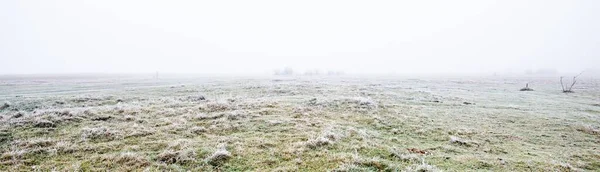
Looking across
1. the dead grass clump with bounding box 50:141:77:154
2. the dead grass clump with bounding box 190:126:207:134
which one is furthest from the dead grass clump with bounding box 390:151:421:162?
the dead grass clump with bounding box 50:141:77:154

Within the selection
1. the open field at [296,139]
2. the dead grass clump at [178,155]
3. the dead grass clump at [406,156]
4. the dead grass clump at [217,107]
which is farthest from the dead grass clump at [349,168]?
the dead grass clump at [217,107]

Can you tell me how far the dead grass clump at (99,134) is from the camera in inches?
517

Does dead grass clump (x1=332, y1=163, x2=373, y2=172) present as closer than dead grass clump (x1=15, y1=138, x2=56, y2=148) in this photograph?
Yes

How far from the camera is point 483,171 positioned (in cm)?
988

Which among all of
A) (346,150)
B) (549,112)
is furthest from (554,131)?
(346,150)

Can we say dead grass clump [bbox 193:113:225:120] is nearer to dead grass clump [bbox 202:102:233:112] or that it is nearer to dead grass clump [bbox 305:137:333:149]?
dead grass clump [bbox 202:102:233:112]

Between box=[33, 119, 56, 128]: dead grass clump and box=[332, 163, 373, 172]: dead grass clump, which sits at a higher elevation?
box=[33, 119, 56, 128]: dead grass clump

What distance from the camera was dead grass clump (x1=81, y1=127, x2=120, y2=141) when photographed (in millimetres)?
13125

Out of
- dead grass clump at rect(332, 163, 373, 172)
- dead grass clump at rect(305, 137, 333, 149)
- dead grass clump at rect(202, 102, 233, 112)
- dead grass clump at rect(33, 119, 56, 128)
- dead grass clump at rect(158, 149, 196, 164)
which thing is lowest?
dead grass clump at rect(332, 163, 373, 172)

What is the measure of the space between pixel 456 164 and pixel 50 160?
13.4 meters

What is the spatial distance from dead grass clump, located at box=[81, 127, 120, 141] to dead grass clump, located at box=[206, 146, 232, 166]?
205 inches

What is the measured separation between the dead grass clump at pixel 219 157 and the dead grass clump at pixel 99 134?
5194mm

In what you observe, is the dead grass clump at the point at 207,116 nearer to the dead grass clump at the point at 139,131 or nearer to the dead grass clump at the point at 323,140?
the dead grass clump at the point at 139,131

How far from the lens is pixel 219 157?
10.9 m
